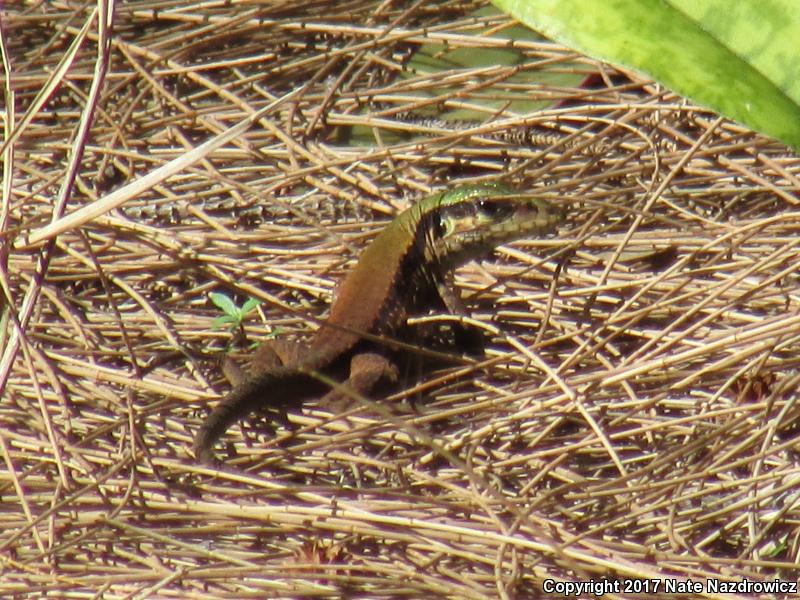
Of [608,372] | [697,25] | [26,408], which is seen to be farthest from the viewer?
[26,408]

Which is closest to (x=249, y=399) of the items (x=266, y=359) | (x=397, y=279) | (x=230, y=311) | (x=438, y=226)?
(x=266, y=359)

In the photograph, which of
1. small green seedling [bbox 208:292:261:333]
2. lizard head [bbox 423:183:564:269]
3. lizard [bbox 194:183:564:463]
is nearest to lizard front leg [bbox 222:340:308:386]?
lizard [bbox 194:183:564:463]

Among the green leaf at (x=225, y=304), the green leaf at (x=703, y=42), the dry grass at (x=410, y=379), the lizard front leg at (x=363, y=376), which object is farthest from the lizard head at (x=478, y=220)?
the green leaf at (x=703, y=42)

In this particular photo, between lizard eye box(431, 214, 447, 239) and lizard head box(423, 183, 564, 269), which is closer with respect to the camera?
lizard head box(423, 183, 564, 269)

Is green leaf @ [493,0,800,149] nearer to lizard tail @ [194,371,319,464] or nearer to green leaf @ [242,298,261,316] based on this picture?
lizard tail @ [194,371,319,464]

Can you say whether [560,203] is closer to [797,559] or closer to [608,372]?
[608,372]

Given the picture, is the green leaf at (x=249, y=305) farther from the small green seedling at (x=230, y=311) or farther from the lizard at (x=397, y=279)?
the lizard at (x=397, y=279)

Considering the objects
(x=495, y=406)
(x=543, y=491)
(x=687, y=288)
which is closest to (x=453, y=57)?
(x=687, y=288)

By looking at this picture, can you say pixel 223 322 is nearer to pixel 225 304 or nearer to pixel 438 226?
pixel 225 304
